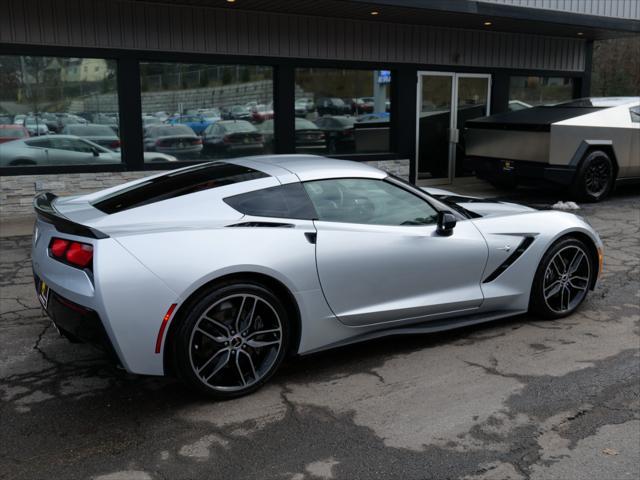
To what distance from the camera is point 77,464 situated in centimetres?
314

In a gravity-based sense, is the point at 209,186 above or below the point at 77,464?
above

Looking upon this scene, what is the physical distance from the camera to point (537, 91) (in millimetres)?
14633

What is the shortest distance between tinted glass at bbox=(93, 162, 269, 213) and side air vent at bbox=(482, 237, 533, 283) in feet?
6.14

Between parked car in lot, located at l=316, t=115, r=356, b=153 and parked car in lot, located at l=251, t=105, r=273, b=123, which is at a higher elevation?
parked car in lot, located at l=251, t=105, r=273, b=123

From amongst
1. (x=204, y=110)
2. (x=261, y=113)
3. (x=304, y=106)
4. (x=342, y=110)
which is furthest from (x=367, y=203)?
(x=342, y=110)

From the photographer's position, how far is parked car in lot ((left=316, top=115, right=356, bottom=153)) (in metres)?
12.1

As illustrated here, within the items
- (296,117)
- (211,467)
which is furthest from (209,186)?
(296,117)

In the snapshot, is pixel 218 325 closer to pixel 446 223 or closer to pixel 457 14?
pixel 446 223

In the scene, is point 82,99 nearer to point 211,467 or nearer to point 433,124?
point 433,124

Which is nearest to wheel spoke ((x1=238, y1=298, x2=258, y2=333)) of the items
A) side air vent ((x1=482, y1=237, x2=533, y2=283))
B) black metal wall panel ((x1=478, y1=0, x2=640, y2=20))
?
side air vent ((x1=482, y1=237, x2=533, y2=283))

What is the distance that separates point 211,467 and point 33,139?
782cm

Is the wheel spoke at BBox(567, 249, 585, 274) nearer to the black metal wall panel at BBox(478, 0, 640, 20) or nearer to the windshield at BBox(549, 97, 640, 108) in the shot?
the windshield at BBox(549, 97, 640, 108)

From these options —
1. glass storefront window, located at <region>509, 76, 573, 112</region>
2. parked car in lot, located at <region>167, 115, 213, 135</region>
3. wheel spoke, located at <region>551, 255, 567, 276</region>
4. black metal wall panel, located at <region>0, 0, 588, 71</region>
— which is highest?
black metal wall panel, located at <region>0, 0, 588, 71</region>

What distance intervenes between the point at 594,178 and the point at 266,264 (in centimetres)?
863
